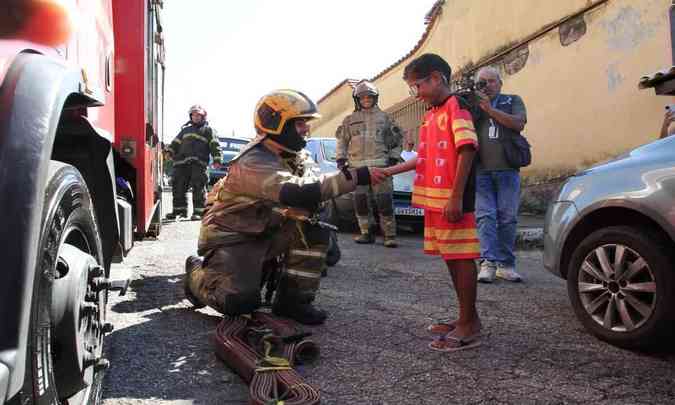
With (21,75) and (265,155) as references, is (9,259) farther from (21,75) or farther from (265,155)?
(265,155)

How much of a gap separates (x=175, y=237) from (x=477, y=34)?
29.0 feet

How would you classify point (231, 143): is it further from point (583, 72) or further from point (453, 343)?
point (453, 343)

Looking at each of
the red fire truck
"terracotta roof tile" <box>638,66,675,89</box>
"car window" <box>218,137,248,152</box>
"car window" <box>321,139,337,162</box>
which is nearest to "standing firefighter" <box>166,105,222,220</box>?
"car window" <box>321,139,337,162</box>

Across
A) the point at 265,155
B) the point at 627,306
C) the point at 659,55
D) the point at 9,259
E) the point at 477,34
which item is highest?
the point at 477,34

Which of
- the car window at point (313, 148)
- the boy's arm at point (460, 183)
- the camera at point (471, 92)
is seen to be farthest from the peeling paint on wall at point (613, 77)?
the boy's arm at point (460, 183)

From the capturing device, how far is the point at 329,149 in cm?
923

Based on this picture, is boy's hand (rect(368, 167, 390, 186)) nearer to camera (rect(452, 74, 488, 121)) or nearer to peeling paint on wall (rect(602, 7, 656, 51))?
camera (rect(452, 74, 488, 121))

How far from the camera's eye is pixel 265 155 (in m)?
3.44

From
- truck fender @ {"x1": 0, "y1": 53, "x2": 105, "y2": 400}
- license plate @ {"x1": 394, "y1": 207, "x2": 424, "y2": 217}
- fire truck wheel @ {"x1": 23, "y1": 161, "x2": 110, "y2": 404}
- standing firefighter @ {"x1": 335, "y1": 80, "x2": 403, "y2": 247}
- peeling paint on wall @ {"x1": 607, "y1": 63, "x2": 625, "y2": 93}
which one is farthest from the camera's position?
peeling paint on wall @ {"x1": 607, "y1": 63, "x2": 625, "y2": 93}

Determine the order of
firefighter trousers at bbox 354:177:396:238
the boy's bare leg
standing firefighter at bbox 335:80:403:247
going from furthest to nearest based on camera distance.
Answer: standing firefighter at bbox 335:80:403:247, firefighter trousers at bbox 354:177:396:238, the boy's bare leg

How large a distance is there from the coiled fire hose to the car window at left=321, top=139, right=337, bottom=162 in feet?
18.9

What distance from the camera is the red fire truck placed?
3.97 feet

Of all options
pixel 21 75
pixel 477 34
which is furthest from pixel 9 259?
pixel 477 34

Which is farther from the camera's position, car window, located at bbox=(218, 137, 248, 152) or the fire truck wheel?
car window, located at bbox=(218, 137, 248, 152)
